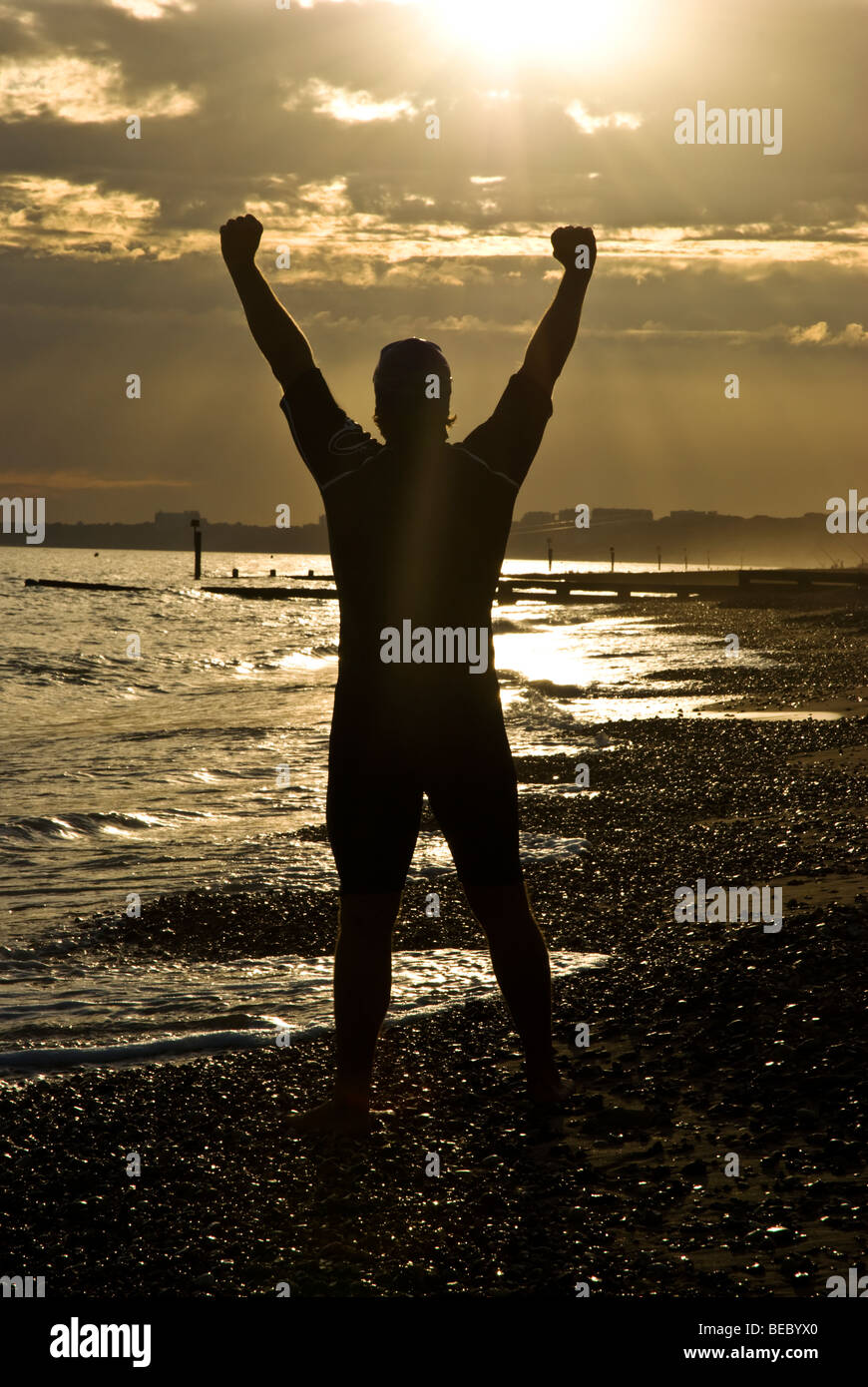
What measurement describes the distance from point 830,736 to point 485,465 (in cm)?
1111

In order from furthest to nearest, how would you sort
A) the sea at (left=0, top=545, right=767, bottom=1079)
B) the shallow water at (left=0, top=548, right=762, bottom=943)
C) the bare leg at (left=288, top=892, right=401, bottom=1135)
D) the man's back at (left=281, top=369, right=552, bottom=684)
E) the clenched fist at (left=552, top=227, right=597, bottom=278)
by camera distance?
the shallow water at (left=0, top=548, right=762, bottom=943), the sea at (left=0, top=545, right=767, bottom=1079), the clenched fist at (left=552, top=227, right=597, bottom=278), the bare leg at (left=288, top=892, right=401, bottom=1135), the man's back at (left=281, top=369, right=552, bottom=684)

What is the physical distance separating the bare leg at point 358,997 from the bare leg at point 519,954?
0.94ft

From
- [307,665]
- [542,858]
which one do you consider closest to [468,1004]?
[542,858]

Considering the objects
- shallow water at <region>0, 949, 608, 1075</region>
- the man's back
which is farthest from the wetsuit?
shallow water at <region>0, 949, 608, 1075</region>

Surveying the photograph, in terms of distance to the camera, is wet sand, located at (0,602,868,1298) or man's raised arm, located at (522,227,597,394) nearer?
wet sand, located at (0,602,868,1298)

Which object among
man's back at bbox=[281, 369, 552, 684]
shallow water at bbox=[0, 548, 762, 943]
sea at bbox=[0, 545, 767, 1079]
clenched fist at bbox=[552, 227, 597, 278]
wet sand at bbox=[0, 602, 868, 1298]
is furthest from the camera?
shallow water at bbox=[0, 548, 762, 943]

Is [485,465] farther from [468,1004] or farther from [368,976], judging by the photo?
[468,1004]

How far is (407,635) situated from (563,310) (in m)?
1.15

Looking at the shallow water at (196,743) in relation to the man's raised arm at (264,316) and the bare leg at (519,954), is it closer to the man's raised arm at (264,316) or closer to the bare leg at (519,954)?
the bare leg at (519,954)

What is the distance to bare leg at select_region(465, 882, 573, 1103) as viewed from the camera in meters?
3.82

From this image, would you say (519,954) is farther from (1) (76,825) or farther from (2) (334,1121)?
(1) (76,825)

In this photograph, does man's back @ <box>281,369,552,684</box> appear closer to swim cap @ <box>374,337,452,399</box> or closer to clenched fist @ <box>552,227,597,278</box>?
swim cap @ <box>374,337,452,399</box>
